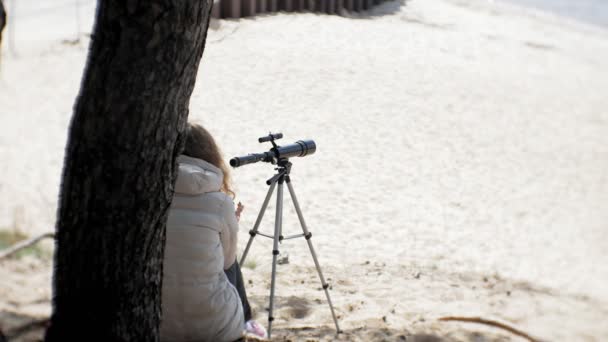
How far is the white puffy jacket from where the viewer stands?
10.7 ft

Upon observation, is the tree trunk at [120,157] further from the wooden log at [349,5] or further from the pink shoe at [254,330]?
the wooden log at [349,5]

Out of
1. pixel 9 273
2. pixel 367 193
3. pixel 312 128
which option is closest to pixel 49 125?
pixel 312 128

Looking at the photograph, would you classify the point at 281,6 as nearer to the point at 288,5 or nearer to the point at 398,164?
the point at 288,5

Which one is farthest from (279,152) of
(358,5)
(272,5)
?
(358,5)

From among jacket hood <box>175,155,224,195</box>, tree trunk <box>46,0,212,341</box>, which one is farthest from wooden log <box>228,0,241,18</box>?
tree trunk <box>46,0,212,341</box>

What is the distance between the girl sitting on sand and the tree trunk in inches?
27.2

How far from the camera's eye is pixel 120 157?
2.40 m

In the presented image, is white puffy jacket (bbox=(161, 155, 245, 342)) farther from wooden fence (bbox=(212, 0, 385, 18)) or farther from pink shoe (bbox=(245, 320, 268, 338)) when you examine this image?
wooden fence (bbox=(212, 0, 385, 18))

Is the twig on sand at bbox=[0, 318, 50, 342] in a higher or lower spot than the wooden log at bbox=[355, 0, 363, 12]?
lower

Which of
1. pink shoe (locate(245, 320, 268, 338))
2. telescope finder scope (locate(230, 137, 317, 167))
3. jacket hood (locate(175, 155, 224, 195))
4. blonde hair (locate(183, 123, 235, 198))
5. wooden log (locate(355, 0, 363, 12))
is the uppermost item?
blonde hair (locate(183, 123, 235, 198))

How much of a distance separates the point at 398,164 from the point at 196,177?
16.9 ft

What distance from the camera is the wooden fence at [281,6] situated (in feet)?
33.0

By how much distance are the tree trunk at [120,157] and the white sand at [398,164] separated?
1.25 m

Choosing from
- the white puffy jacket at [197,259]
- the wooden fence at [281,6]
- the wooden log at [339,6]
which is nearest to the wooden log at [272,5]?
the wooden fence at [281,6]
